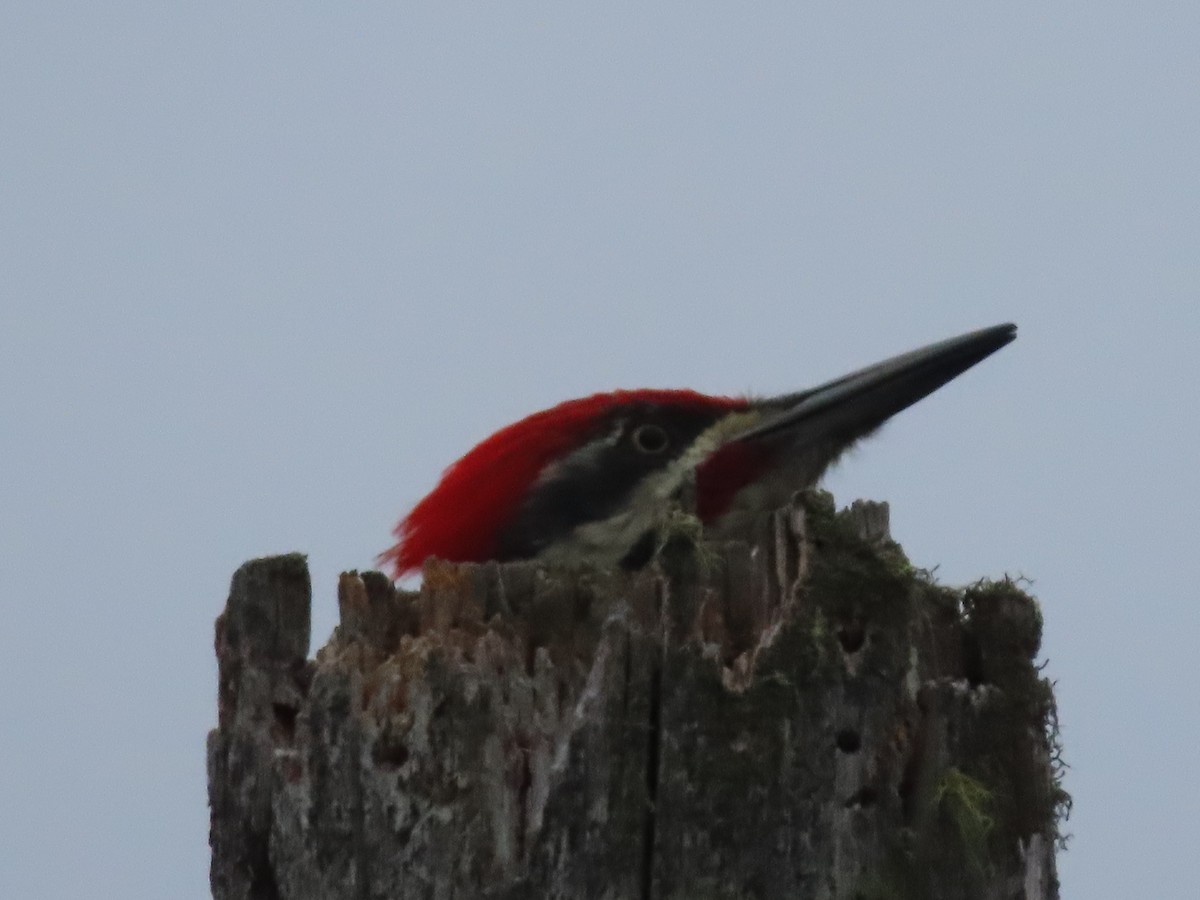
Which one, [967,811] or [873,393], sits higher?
[873,393]

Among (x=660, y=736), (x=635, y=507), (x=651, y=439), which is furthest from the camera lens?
(x=651, y=439)

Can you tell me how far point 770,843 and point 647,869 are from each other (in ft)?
0.72

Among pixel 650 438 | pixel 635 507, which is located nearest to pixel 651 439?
pixel 650 438

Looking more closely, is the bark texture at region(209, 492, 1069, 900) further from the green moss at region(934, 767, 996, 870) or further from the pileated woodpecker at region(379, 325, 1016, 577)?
the pileated woodpecker at region(379, 325, 1016, 577)

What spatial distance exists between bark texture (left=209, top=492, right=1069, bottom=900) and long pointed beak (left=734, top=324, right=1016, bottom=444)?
1561 millimetres

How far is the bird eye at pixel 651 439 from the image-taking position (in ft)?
17.4

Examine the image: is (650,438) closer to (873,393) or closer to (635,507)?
(635,507)

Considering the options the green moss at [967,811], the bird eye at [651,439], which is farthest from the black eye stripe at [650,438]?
the green moss at [967,811]

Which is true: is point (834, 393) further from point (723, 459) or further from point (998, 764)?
point (998, 764)

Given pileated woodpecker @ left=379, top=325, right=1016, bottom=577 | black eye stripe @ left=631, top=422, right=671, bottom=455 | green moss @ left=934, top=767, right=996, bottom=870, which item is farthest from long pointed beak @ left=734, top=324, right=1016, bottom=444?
green moss @ left=934, top=767, right=996, bottom=870

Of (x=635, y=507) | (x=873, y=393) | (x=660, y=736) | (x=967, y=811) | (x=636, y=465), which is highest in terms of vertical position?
(x=873, y=393)

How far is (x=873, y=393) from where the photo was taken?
5332 millimetres

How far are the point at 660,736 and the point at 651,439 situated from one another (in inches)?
78.5

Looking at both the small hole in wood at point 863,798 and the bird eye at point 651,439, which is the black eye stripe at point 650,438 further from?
the small hole in wood at point 863,798
